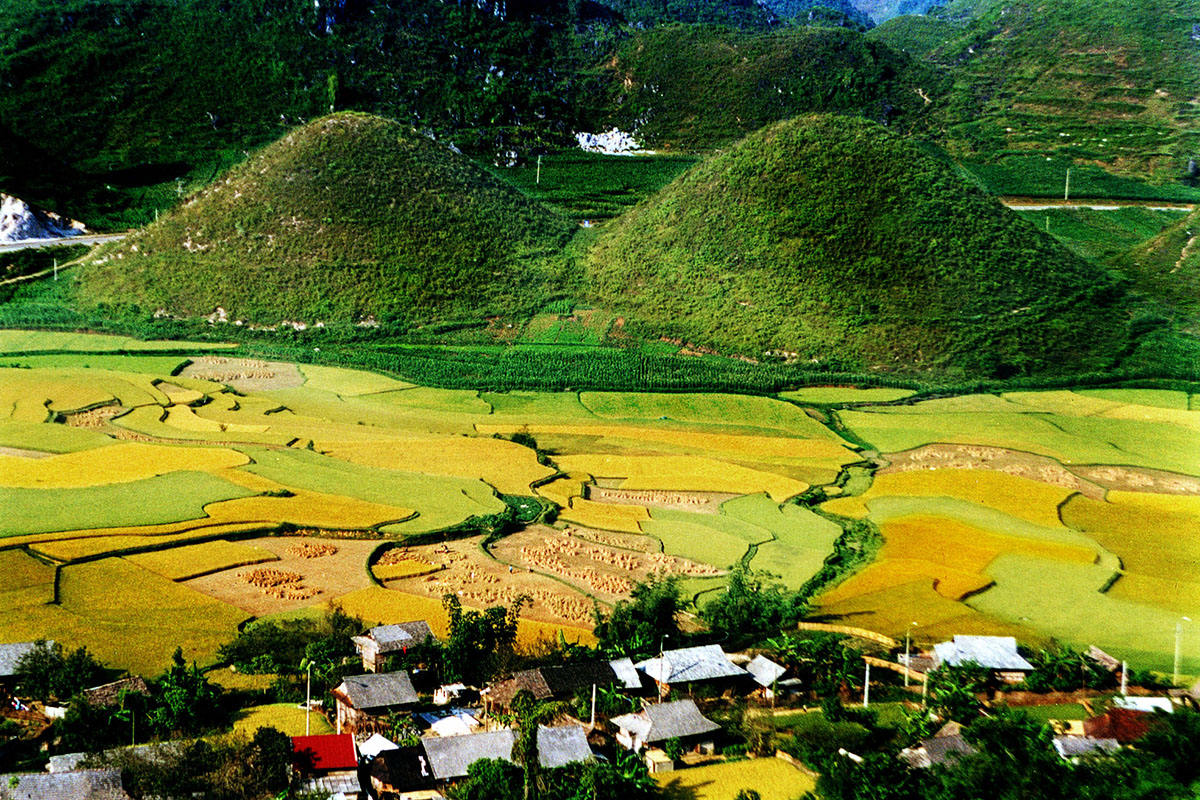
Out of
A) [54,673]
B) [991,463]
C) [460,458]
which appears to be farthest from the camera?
[991,463]

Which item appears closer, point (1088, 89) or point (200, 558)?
point (200, 558)

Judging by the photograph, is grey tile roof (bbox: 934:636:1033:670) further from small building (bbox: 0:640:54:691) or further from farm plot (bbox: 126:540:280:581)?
small building (bbox: 0:640:54:691)

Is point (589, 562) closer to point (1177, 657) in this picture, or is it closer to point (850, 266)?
point (1177, 657)

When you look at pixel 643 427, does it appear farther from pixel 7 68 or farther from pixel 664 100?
pixel 7 68

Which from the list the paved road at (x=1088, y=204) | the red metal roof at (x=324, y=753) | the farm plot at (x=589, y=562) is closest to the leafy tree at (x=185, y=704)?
the red metal roof at (x=324, y=753)

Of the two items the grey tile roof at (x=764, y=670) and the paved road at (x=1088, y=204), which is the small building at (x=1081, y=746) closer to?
the grey tile roof at (x=764, y=670)

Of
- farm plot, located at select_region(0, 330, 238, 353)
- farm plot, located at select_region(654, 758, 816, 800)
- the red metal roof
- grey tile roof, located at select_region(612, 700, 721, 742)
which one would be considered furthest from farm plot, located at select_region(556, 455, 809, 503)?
farm plot, located at select_region(0, 330, 238, 353)

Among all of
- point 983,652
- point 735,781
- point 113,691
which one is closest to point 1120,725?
point 983,652
